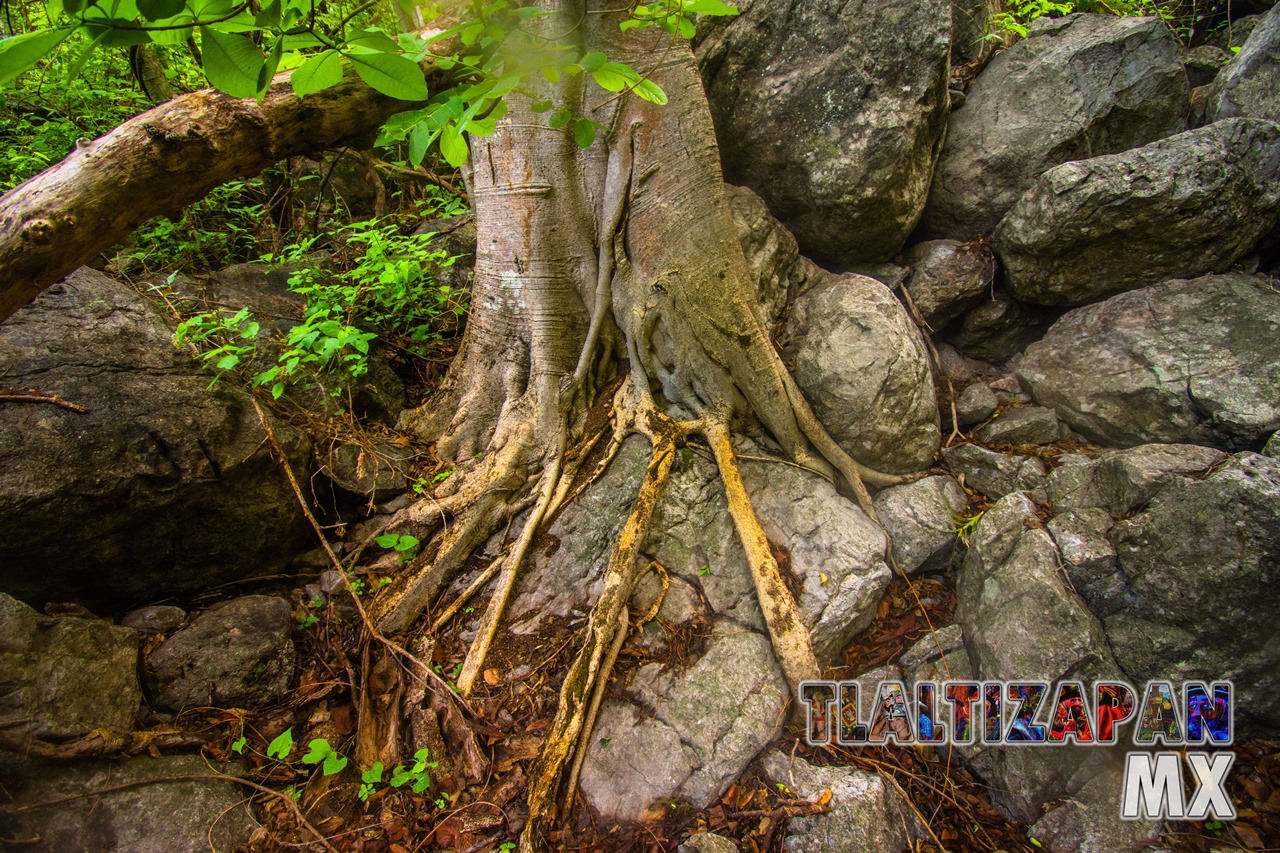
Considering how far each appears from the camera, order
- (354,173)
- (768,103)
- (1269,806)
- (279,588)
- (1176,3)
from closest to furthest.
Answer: (1269,806) → (279,588) → (768,103) → (1176,3) → (354,173)

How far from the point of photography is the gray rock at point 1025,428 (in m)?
3.60

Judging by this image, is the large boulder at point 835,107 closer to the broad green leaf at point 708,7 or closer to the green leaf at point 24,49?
the broad green leaf at point 708,7

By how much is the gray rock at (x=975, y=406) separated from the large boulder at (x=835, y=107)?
119 cm

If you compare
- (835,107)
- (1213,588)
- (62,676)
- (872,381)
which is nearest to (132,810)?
(62,676)

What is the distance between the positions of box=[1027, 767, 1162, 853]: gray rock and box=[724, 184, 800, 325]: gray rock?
2.84 metres

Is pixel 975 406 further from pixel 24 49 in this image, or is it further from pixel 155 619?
pixel 155 619

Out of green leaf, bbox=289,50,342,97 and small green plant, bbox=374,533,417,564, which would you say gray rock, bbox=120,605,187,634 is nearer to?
small green plant, bbox=374,533,417,564

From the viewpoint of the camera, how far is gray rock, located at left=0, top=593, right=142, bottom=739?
2283mm

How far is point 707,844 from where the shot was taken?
2305mm

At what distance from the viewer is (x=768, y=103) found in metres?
3.99

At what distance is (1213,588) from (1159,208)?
228 cm

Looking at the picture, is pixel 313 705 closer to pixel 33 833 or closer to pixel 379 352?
pixel 33 833

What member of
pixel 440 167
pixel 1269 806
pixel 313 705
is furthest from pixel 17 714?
pixel 440 167

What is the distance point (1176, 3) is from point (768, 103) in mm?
3638
